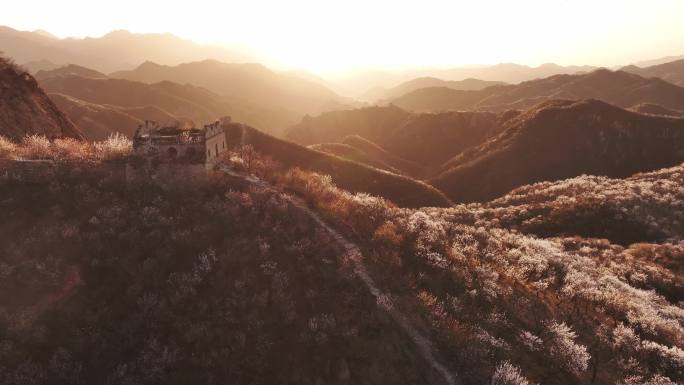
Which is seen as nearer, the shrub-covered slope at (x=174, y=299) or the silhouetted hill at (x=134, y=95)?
the shrub-covered slope at (x=174, y=299)

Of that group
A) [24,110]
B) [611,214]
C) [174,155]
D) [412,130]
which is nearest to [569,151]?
[611,214]

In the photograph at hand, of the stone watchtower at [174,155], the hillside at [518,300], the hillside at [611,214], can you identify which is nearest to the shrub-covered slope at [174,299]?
the stone watchtower at [174,155]

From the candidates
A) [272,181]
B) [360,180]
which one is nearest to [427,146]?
[360,180]

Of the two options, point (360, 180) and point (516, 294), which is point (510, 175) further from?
point (516, 294)

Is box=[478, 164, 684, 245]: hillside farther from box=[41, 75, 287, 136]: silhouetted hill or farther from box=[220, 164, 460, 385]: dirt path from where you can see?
box=[41, 75, 287, 136]: silhouetted hill

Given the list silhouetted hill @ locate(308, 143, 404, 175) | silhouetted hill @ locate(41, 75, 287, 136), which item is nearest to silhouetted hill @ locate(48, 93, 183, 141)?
silhouetted hill @ locate(41, 75, 287, 136)

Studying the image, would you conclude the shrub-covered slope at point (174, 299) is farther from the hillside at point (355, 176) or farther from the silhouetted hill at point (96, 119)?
the silhouetted hill at point (96, 119)
